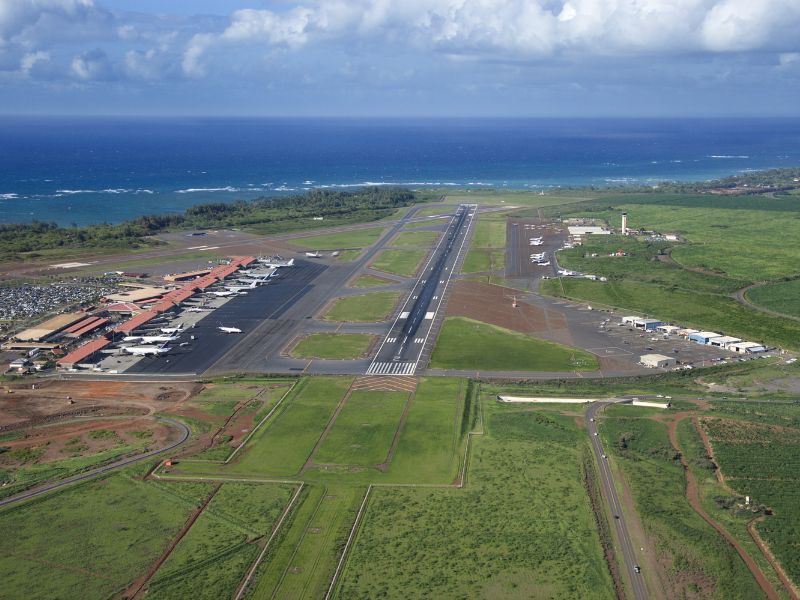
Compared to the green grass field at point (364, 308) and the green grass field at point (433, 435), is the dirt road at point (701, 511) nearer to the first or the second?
the green grass field at point (433, 435)

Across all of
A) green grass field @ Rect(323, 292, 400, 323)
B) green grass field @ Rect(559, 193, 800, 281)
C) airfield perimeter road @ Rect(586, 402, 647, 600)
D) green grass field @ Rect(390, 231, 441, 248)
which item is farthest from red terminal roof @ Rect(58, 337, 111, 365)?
green grass field @ Rect(559, 193, 800, 281)

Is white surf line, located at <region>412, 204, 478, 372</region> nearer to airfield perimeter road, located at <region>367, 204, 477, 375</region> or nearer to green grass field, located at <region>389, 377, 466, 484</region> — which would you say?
airfield perimeter road, located at <region>367, 204, 477, 375</region>

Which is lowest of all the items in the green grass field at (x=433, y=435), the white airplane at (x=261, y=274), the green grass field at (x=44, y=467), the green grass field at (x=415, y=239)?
the green grass field at (x=433, y=435)

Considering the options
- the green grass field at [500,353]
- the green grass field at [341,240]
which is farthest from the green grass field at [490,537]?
the green grass field at [341,240]

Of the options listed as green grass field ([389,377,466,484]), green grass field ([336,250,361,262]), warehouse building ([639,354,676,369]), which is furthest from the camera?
green grass field ([336,250,361,262])

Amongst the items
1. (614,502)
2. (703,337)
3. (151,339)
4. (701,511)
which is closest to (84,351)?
(151,339)

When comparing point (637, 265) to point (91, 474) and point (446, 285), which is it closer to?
point (446, 285)
